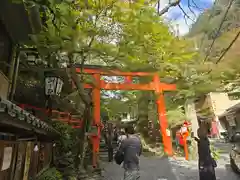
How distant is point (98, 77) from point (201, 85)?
641 centimetres

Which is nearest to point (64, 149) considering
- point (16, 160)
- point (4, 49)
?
point (4, 49)

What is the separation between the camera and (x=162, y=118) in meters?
12.7

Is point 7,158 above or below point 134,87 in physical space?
below

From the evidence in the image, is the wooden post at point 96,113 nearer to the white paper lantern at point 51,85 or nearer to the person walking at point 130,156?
the white paper lantern at point 51,85

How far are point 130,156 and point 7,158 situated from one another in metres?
2.84

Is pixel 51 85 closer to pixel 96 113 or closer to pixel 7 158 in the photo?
pixel 7 158

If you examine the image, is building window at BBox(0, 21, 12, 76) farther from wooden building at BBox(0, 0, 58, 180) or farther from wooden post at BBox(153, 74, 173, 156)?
wooden post at BBox(153, 74, 173, 156)

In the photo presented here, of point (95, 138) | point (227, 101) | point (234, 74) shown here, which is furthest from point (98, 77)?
point (227, 101)

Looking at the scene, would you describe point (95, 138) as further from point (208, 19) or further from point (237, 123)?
point (237, 123)

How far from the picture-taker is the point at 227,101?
29.9 metres

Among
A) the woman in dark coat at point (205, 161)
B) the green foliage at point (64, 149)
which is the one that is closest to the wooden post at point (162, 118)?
the green foliage at point (64, 149)

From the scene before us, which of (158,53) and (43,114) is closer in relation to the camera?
(43,114)

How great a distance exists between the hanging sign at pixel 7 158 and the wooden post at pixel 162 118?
1029 centimetres

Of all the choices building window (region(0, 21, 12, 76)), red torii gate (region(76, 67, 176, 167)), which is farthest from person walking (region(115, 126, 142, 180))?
red torii gate (region(76, 67, 176, 167))
